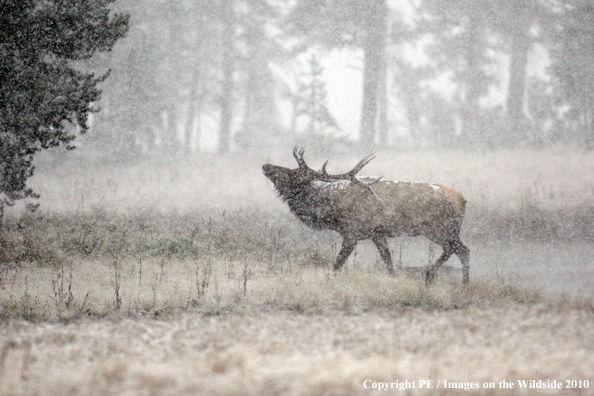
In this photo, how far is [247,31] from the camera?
2580 centimetres

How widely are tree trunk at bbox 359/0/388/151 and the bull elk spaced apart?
1277 cm

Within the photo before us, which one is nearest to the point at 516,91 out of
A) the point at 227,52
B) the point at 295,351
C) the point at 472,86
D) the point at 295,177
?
the point at 472,86

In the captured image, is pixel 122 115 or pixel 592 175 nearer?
pixel 592 175

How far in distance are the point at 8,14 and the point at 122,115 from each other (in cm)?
1707

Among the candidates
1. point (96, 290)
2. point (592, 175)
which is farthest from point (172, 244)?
point (592, 175)

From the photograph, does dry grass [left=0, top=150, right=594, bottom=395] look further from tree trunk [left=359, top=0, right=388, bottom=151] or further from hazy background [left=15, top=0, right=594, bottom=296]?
tree trunk [left=359, top=0, right=388, bottom=151]

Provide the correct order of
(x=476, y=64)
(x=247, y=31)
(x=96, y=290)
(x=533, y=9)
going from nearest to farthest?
(x=96, y=290)
(x=533, y=9)
(x=476, y=64)
(x=247, y=31)

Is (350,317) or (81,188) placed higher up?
(81,188)

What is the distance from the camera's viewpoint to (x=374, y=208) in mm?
8445

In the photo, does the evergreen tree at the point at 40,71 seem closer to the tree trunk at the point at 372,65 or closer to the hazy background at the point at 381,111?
the hazy background at the point at 381,111

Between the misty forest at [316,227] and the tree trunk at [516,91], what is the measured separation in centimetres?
8

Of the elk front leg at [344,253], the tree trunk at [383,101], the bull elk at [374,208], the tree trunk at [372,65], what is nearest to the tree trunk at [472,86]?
the tree trunk at [383,101]

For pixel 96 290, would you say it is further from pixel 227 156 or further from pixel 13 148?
pixel 227 156

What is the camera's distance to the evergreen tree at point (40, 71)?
888 centimetres
